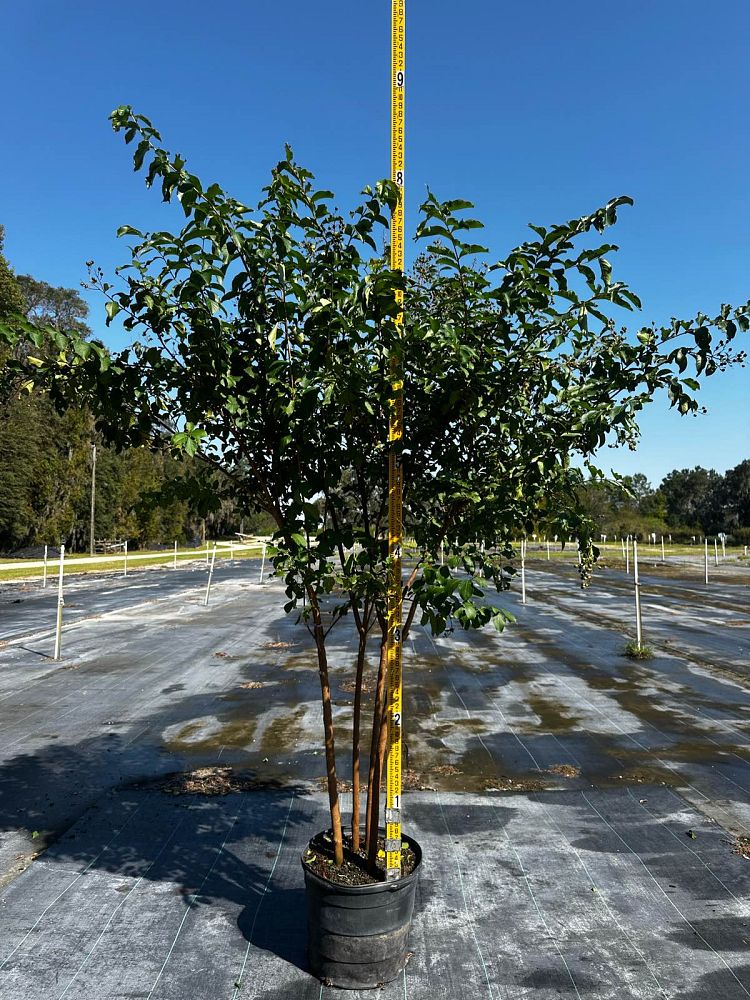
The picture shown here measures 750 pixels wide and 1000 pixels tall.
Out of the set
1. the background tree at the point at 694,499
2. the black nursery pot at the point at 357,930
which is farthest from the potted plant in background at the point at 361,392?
the background tree at the point at 694,499

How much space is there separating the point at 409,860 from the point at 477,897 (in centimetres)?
99

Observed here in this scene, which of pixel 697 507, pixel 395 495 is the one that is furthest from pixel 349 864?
pixel 697 507

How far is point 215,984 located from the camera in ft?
13.0

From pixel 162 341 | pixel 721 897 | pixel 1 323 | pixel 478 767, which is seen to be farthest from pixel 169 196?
pixel 478 767

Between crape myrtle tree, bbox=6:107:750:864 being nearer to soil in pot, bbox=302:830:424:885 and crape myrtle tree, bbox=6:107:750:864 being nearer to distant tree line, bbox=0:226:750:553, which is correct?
soil in pot, bbox=302:830:424:885

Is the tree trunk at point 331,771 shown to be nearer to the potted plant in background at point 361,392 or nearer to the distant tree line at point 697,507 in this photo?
the potted plant in background at point 361,392

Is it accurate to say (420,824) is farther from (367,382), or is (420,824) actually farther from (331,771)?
(367,382)

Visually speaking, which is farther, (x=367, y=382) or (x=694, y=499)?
(x=694, y=499)

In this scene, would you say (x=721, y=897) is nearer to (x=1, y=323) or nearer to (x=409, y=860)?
(x=409, y=860)

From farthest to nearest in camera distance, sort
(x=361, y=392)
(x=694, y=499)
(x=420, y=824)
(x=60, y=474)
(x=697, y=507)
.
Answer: (x=694, y=499) < (x=697, y=507) < (x=60, y=474) < (x=420, y=824) < (x=361, y=392)

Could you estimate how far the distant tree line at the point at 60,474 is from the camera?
44.8 m

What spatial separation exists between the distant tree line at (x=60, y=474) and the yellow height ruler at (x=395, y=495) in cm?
3353

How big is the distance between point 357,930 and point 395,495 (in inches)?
94.1

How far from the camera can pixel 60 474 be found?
50906mm
